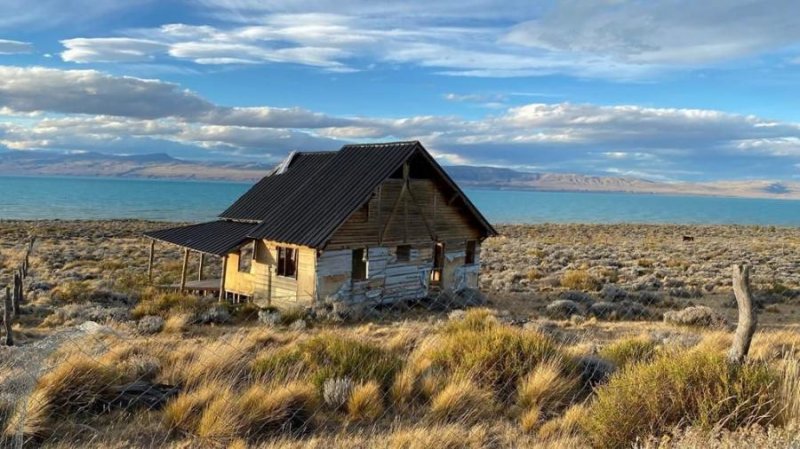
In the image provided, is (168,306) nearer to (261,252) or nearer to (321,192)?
(261,252)

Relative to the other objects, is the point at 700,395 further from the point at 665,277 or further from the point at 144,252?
the point at 144,252

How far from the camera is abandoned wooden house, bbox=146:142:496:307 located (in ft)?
55.1

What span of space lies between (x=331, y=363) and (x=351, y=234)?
9368mm

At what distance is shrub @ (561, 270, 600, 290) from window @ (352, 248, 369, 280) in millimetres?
8396

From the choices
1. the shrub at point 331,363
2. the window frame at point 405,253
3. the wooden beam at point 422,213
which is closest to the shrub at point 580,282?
the wooden beam at point 422,213

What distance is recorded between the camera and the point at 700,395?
5.68 metres

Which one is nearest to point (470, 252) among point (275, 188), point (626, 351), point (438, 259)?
point (438, 259)

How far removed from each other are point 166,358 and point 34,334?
6772 millimetres

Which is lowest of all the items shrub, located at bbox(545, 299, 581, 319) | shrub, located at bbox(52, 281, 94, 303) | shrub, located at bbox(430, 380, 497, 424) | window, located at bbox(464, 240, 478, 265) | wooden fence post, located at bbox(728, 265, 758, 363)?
shrub, located at bbox(52, 281, 94, 303)

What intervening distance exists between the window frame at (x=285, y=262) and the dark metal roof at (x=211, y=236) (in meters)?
1.20

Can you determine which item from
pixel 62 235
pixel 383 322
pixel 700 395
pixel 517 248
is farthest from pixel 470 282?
pixel 62 235

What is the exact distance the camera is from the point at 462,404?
6.72 meters

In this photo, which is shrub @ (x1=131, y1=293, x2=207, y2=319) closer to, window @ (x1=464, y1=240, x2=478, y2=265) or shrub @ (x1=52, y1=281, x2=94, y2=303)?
shrub @ (x1=52, y1=281, x2=94, y2=303)

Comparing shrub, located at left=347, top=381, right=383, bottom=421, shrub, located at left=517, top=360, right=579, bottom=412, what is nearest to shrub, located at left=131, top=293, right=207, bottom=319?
shrub, located at left=347, top=381, right=383, bottom=421
